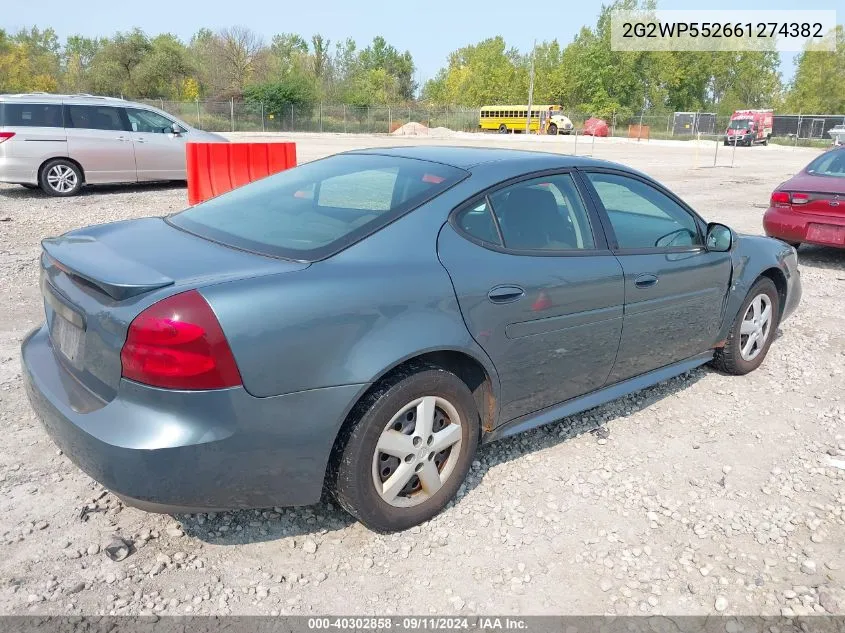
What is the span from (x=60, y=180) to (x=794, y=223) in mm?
11091

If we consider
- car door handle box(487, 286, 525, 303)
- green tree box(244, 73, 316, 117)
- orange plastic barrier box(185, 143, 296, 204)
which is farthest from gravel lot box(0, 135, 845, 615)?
green tree box(244, 73, 316, 117)

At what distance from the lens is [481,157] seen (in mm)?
3408

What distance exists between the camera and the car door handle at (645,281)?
11.7 feet

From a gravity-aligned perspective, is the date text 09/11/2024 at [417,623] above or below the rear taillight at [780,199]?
below

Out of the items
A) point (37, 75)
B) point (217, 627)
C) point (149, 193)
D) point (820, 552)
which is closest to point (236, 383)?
point (217, 627)

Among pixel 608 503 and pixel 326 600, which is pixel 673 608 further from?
pixel 326 600

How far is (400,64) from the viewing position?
10006cm

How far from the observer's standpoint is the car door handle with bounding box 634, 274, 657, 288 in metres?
3.57

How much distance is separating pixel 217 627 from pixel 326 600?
0.38 meters

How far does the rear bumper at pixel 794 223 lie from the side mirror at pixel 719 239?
469 cm

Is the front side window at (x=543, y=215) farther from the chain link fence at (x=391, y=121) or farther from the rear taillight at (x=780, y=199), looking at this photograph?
the chain link fence at (x=391, y=121)

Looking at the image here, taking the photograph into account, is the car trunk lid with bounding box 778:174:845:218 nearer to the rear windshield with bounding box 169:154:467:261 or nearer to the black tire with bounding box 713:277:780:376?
the black tire with bounding box 713:277:780:376

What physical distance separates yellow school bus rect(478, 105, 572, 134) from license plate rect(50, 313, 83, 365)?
61.7 meters

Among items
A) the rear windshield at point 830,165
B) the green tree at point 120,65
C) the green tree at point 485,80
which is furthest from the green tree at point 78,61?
the rear windshield at point 830,165
